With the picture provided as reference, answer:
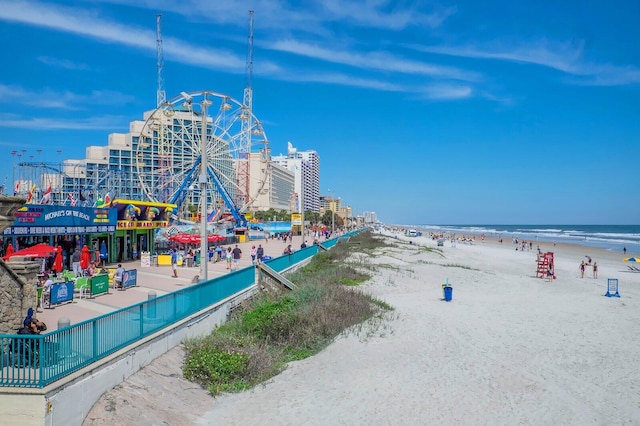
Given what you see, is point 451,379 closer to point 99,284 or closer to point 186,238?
point 99,284

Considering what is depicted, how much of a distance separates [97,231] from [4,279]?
15823 mm

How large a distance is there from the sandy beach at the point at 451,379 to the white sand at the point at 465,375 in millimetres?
24

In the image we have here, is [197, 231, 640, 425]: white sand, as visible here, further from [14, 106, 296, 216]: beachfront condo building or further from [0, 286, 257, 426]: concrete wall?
[14, 106, 296, 216]: beachfront condo building

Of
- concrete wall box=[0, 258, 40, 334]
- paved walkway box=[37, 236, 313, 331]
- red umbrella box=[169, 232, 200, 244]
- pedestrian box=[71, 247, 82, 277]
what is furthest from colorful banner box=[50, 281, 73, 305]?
red umbrella box=[169, 232, 200, 244]

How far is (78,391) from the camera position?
7109mm

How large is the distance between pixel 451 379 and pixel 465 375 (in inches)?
18.4

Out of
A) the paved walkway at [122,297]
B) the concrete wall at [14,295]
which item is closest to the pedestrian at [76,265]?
the paved walkway at [122,297]

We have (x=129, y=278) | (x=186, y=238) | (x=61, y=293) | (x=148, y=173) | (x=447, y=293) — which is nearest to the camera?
(x=61, y=293)

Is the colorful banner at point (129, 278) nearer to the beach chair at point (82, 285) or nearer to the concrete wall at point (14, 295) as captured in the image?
the beach chair at point (82, 285)

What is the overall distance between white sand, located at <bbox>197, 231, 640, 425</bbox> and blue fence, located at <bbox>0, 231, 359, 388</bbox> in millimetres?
2148

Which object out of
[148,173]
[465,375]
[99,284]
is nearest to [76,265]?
[99,284]

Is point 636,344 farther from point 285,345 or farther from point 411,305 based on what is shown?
point 285,345

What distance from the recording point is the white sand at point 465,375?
354 inches

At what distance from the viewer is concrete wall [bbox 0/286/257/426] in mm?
6422
